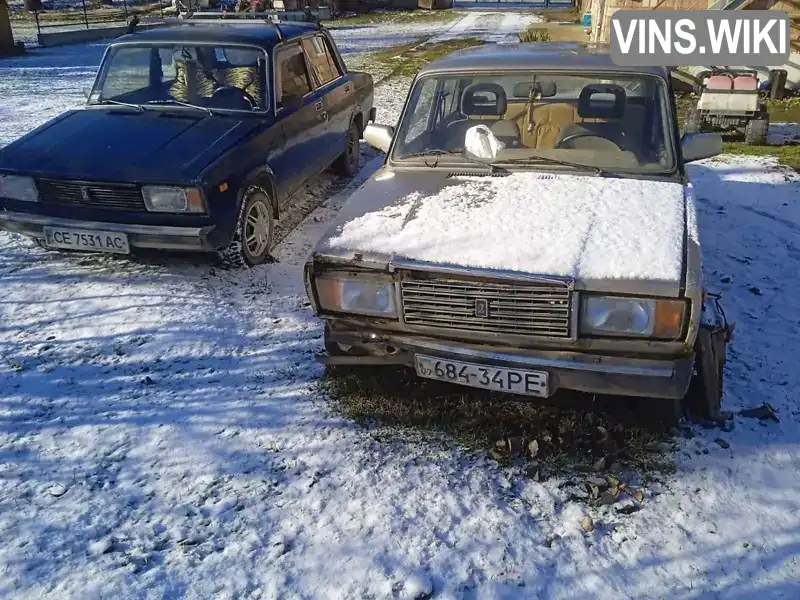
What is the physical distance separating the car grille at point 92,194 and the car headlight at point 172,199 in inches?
2.8

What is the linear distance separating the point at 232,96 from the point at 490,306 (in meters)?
3.79

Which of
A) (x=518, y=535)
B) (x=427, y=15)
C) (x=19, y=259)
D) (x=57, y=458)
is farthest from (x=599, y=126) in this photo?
(x=427, y=15)

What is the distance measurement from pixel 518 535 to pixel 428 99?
2.94m

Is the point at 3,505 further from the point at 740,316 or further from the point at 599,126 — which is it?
the point at 740,316

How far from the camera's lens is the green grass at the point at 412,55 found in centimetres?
1630

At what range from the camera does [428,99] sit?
4492 millimetres

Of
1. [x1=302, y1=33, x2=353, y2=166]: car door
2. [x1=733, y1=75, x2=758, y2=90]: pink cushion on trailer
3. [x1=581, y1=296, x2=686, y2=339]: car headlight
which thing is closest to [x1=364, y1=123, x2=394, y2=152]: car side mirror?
[x1=581, y1=296, x2=686, y2=339]: car headlight

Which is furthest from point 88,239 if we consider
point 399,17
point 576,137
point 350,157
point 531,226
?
point 399,17

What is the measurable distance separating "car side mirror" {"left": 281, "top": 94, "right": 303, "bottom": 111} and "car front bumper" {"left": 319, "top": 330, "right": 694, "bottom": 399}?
→ 344 cm

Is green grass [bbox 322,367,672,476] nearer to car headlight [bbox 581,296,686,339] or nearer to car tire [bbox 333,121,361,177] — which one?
car headlight [bbox 581,296,686,339]

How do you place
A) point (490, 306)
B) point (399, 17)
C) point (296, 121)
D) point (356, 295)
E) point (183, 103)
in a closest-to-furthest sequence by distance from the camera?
point (490, 306)
point (356, 295)
point (183, 103)
point (296, 121)
point (399, 17)

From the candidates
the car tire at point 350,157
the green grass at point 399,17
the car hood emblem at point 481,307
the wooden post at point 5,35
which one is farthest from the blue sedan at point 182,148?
the green grass at point 399,17

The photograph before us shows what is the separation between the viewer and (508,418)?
3.63 meters

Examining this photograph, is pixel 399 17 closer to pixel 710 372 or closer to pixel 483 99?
pixel 483 99
